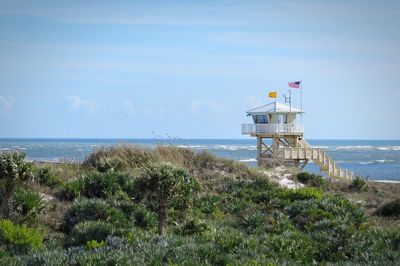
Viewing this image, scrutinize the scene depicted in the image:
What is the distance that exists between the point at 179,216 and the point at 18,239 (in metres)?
5.96

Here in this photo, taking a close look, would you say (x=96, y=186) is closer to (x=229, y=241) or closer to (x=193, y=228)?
(x=193, y=228)

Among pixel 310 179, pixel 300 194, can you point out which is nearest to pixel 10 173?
pixel 300 194

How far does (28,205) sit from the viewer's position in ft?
56.4

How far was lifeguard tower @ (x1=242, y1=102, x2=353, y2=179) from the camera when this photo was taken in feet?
151

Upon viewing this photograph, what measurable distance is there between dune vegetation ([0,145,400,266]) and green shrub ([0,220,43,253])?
0.08ft

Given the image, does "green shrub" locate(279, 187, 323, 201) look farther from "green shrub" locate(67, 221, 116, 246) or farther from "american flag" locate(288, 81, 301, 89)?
"american flag" locate(288, 81, 301, 89)

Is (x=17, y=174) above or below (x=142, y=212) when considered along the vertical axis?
above

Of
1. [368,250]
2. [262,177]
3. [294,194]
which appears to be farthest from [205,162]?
[368,250]

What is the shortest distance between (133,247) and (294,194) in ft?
38.4

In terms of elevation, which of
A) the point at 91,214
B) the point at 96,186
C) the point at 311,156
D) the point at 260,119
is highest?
the point at 260,119

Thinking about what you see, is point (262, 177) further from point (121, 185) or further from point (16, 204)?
point (16, 204)

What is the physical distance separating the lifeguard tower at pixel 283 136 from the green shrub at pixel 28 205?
1176 inches

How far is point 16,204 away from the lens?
56.3 ft

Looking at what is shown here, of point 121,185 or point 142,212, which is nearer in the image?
point 142,212
